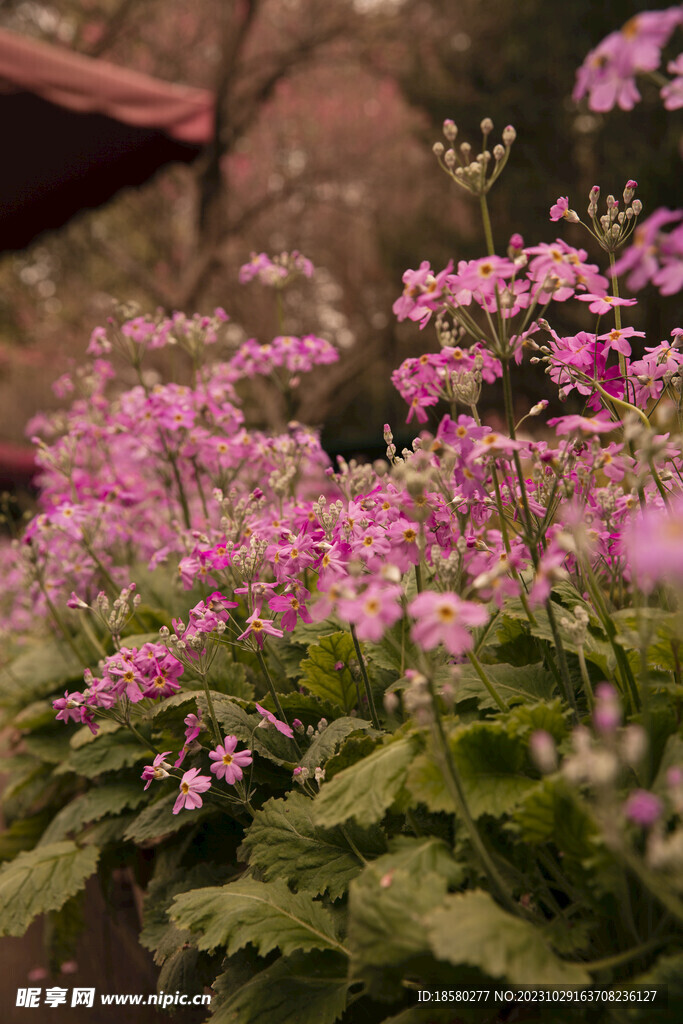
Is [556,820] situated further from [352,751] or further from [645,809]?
[352,751]

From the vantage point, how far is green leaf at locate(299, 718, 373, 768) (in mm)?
1657

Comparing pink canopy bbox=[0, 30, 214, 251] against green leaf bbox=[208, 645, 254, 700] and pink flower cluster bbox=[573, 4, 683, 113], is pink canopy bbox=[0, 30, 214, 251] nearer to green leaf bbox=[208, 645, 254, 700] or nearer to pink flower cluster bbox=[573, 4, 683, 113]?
green leaf bbox=[208, 645, 254, 700]

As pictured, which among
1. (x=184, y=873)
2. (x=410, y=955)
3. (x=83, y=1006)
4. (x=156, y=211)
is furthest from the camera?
(x=156, y=211)

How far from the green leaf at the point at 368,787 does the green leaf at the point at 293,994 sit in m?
0.35

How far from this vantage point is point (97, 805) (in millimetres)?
2330

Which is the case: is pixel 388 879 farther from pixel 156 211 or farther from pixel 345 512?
pixel 156 211

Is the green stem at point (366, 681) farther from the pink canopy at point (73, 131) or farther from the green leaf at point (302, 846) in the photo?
the pink canopy at point (73, 131)

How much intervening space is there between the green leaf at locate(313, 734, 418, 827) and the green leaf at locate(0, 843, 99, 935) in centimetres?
106

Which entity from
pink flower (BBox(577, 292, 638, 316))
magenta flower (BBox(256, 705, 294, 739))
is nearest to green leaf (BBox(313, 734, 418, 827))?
magenta flower (BBox(256, 705, 294, 739))

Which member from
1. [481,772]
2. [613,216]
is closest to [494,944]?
[481,772]

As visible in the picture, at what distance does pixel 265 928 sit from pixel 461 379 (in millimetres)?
1073

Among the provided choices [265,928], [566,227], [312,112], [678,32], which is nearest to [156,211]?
[312,112]

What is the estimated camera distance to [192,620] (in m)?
1.69

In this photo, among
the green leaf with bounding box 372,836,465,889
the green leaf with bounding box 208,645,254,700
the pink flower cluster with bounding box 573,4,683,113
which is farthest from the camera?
the green leaf with bounding box 208,645,254,700
